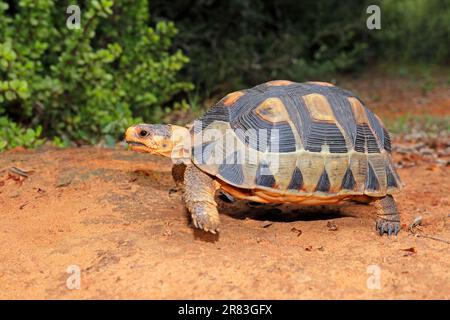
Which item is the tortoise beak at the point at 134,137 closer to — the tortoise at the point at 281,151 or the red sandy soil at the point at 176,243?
the tortoise at the point at 281,151

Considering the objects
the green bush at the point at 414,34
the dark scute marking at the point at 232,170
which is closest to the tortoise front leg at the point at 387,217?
the dark scute marking at the point at 232,170

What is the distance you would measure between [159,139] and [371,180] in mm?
1600

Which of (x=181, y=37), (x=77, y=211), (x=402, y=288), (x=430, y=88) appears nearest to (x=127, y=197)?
(x=77, y=211)

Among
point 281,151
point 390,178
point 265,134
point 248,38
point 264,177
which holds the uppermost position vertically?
point 248,38

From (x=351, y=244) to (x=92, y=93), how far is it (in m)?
4.01

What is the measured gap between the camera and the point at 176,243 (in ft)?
12.1

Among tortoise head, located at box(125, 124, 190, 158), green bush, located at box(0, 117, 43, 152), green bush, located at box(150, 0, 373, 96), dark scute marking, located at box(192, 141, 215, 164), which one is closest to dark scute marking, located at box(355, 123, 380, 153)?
dark scute marking, located at box(192, 141, 215, 164)

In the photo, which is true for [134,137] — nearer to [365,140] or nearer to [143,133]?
[143,133]

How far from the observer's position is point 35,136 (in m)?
6.53

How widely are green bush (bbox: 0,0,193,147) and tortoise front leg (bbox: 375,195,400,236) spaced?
355 centimetres

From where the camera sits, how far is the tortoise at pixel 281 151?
379cm

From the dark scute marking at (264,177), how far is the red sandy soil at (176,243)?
0.41 metres

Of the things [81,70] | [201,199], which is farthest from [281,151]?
[81,70]

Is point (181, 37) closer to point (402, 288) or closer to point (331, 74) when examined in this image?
point (331, 74)
